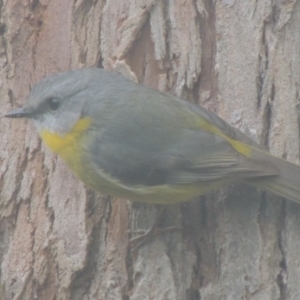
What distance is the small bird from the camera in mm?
4613

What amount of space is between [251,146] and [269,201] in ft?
1.02

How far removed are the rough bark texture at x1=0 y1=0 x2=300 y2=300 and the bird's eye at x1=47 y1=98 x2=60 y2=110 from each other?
1.06 ft

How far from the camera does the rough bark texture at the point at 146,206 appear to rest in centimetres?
462

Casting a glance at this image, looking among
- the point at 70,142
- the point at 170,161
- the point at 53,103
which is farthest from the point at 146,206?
the point at 53,103

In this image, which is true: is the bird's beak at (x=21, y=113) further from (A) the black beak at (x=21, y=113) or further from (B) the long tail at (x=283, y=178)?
(B) the long tail at (x=283, y=178)

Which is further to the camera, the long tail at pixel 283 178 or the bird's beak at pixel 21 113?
the bird's beak at pixel 21 113

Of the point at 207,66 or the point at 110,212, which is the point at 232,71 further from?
the point at 110,212

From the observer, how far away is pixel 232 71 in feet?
16.0

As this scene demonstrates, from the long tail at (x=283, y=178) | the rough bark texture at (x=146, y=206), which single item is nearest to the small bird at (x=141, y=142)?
the long tail at (x=283, y=178)

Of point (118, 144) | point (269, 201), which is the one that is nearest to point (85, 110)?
point (118, 144)

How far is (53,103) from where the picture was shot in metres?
4.81

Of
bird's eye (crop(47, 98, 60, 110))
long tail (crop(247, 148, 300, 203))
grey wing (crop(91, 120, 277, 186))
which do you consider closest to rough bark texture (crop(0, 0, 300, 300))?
long tail (crop(247, 148, 300, 203))

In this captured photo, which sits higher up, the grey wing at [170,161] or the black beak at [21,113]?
the black beak at [21,113]

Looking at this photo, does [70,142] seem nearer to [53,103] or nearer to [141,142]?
[53,103]
